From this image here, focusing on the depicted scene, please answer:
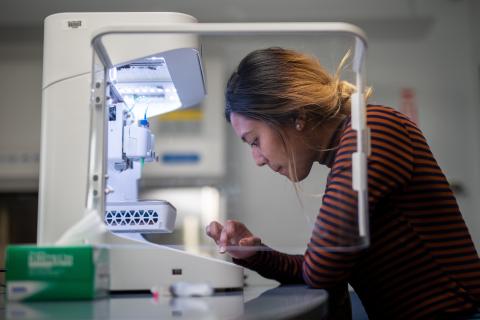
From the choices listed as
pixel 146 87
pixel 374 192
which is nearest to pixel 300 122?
pixel 374 192

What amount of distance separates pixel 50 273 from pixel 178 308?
8.3 inches

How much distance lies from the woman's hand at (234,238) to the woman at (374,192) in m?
0.03

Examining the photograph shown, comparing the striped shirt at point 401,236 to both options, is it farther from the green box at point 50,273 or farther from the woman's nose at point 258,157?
the green box at point 50,273

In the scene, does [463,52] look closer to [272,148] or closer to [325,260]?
[272,148]

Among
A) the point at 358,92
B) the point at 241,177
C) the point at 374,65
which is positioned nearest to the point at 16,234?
the point at 241,177

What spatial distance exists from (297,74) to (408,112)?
181cm

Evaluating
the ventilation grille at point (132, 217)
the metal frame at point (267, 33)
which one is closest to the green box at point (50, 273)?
the metal frame at point (267, 33)

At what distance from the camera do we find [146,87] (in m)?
1.33

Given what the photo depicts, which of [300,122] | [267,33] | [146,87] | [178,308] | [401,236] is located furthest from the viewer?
[146,87]

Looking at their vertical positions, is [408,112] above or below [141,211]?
above

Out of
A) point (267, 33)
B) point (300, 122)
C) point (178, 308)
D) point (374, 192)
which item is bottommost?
point (178, 308)

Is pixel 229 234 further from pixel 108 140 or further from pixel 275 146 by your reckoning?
pixel 108 140

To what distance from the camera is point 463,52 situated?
290 centimetres

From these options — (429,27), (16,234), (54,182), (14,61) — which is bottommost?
(16,234)
